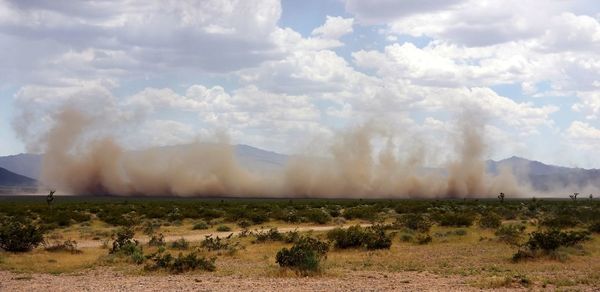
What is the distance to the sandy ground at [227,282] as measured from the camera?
16.1 metres

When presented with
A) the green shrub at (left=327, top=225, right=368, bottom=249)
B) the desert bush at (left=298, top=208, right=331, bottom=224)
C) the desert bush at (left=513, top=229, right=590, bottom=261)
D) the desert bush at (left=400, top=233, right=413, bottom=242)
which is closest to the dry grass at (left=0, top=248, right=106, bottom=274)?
the green shrub at (left=327, top=225, right=368, bottom=249)

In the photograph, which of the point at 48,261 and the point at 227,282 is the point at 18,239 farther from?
the point at 227,282

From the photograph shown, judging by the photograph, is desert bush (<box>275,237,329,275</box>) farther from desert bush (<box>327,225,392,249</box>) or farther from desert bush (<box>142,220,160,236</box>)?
desert bush (<box>142,220,160,236</box>)

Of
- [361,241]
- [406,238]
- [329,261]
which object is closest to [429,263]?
[329,261]

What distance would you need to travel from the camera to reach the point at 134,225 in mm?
43625

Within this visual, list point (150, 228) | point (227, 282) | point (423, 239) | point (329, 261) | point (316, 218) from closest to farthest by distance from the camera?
point (227, 282) → point (329, 261) → point (423, 239) → point (150, 228) → point (316, 218)

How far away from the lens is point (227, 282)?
17.4 metres

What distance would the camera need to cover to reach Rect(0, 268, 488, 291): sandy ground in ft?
53.0

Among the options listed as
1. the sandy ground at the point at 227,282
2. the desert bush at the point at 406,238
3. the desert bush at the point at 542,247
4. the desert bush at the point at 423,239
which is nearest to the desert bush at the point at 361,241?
the desert bush at the point at 423,239

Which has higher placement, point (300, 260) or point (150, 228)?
point (300, 260)

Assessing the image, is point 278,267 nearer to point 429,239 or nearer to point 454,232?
point 429,239

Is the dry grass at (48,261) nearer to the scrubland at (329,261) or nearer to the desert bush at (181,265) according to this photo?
the scrubland at (329,261)

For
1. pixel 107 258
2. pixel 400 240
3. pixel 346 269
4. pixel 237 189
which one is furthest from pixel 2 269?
pixel 237 189

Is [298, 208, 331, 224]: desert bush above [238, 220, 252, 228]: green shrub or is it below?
above
